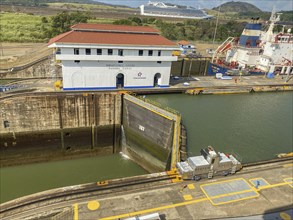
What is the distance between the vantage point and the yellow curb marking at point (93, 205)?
14.9 meters

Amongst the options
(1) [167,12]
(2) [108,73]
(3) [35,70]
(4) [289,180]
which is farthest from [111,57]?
(1) [167,12]

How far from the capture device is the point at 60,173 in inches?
1058

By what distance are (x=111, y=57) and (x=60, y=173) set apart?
1637cm

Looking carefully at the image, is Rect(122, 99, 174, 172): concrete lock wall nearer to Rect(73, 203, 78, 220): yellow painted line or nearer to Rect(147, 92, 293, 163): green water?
Rect(147, 92, 293, 163): green water

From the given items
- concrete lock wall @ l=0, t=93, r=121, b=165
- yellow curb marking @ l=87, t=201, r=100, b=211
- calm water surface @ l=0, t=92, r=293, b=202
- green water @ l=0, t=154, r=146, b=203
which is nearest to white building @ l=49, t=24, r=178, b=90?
concrete lock wall @ l=0, t=93, r=121, b=165

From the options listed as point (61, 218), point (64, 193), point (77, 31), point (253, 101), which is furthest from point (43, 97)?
point (253, 101)

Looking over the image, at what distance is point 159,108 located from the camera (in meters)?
26.9

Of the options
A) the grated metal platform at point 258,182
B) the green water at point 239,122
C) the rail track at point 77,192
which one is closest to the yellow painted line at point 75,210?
the rail track at point 77,192

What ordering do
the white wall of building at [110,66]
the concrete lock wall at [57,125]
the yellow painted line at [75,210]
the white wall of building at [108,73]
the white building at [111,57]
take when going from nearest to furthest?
the yellow painted line at [75,210], the concrete lock wall at [57,125], the white building at [111,57], the white wall of building at [110,66], the white wall of building at [108,73]

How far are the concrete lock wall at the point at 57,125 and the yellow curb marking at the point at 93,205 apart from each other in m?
15.5

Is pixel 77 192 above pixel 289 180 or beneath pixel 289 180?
beneath

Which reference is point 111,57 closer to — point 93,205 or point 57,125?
point 57,125

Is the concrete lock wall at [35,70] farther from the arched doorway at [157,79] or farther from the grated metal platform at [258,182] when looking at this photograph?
the grated metal platform at [258,182]

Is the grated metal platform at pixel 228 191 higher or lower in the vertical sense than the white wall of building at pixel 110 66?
lower
